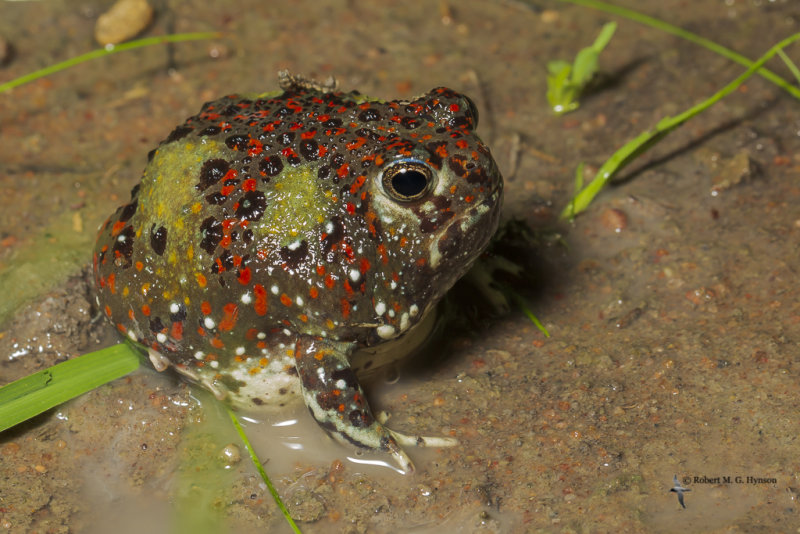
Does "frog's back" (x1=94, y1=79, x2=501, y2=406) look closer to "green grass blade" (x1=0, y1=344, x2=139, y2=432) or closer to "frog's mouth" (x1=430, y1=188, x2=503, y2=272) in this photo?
"frog's mouth" (x1=430, y1=188, x2=503, y2=272)

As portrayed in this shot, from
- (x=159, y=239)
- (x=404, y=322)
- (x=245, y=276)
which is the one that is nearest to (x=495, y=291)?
(x=404, y=322)

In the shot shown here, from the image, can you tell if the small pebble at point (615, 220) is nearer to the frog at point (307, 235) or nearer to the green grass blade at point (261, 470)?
the frog at point (307, 235)

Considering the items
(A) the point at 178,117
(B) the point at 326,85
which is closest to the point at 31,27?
(A) the point at 178,117

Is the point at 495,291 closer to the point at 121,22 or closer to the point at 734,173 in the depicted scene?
the point at 734,173

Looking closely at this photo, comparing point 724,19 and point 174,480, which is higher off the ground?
point 724,19

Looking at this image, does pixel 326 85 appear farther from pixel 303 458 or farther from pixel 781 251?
pixel 781 251

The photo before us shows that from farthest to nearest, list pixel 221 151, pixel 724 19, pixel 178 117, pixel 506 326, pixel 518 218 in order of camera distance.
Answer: pixel 724 19, pixel 178 117, pixel 518 218, pixel 506 326, pixel 221 151
